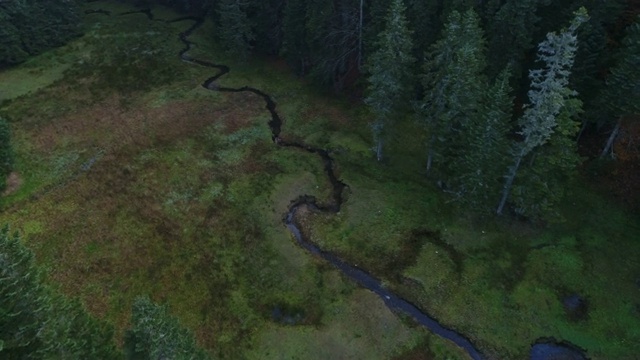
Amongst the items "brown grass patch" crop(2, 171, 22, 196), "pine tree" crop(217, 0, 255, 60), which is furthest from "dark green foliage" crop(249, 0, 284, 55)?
"brown grass patch" crop(2, 171, 22, 196)

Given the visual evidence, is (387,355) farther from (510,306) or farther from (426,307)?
(510,306)

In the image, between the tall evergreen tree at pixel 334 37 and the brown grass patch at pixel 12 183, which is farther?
the tall evergreen tree at pixel 334 37

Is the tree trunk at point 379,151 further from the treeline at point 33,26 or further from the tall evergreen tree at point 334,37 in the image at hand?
the treeline at point 33,26

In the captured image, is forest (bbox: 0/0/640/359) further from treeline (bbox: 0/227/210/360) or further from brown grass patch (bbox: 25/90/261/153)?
brown grass patch (bbox: 25/90/261/153)

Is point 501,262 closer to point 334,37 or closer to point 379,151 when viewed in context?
point 379,151

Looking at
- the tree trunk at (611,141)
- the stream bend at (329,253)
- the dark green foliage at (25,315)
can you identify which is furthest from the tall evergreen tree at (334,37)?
the dark green foliage at (25,315)

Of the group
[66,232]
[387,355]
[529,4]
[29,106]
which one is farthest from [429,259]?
[29,106]

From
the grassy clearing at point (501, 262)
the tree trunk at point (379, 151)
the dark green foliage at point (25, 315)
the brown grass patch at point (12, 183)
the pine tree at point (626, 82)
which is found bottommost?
the brown grass patch at point (12, 183)
